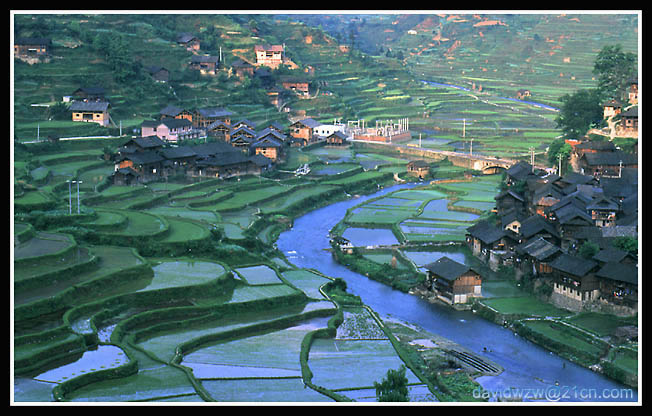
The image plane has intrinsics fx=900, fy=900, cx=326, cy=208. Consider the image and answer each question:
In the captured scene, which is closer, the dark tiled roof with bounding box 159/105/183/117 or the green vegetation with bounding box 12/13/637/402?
the green vegetation with bounding box 12/13/637/402

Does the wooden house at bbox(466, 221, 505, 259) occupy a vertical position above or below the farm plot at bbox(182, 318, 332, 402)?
above

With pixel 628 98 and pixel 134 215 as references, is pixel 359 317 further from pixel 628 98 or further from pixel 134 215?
pixel 628 98

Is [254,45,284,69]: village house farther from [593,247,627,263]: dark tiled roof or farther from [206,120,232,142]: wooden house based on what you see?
[593,247,627,263]: dark tiled roof

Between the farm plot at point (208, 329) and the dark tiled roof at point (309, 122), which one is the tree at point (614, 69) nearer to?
the dark tiled roof at point (309, 122)

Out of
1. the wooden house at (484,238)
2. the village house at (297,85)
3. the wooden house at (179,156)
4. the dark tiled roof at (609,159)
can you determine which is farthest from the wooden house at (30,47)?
the dark tiled roof at (609,159)

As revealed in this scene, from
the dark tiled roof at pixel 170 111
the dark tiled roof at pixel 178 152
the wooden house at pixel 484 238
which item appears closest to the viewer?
the wooden house at pixel 484 238

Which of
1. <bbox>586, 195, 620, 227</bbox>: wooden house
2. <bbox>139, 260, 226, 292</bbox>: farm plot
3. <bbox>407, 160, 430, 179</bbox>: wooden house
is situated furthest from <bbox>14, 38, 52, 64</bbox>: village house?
<bbox>586, 195, 620, 227</bbox>: wooden house

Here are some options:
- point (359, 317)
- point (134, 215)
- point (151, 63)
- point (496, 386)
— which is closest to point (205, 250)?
point (134, 215)

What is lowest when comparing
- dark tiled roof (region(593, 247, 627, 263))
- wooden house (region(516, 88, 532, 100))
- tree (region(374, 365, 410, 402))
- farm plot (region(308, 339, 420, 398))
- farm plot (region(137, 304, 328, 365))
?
farm plot (region(308, 339, 420, 398))
